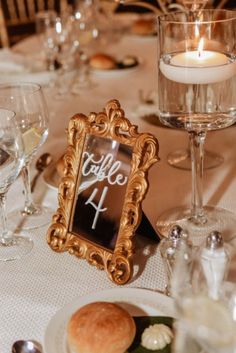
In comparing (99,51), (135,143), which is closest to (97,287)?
(135,143)

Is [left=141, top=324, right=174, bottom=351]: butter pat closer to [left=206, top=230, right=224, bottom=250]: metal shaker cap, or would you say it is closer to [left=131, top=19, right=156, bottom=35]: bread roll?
[left=206, top=230, right=224, bottom=250]: metal shaker cap

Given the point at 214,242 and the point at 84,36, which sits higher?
the point at 214,242

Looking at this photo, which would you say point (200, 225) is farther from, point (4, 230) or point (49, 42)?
point (49, 42)

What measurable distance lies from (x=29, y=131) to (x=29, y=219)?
144mm

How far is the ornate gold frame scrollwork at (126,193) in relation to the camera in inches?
29.2

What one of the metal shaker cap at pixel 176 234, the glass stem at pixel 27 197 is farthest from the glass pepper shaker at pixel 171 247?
the glass stem at pixel 27 197

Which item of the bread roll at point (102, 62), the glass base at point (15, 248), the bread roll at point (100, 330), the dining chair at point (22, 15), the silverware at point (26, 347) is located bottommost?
the dining chair at point (22, 15)

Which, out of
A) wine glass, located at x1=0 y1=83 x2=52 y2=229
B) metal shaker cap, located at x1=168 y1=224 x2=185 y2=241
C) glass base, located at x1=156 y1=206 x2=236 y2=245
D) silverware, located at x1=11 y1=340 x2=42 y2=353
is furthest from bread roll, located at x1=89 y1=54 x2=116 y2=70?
silverware, located at x1=11 y1=340 x2=42 y2=353

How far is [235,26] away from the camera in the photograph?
33.1 inches

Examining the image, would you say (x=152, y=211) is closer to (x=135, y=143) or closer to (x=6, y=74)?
(x=135, y=143)

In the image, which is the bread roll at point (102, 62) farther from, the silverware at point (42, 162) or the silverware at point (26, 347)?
the silverware at point (26, 347)

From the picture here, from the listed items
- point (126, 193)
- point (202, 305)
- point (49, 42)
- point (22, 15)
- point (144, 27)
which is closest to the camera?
point (202, 305)

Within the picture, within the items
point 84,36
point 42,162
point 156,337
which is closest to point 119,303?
point 156,337

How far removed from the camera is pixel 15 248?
33.6 inches
